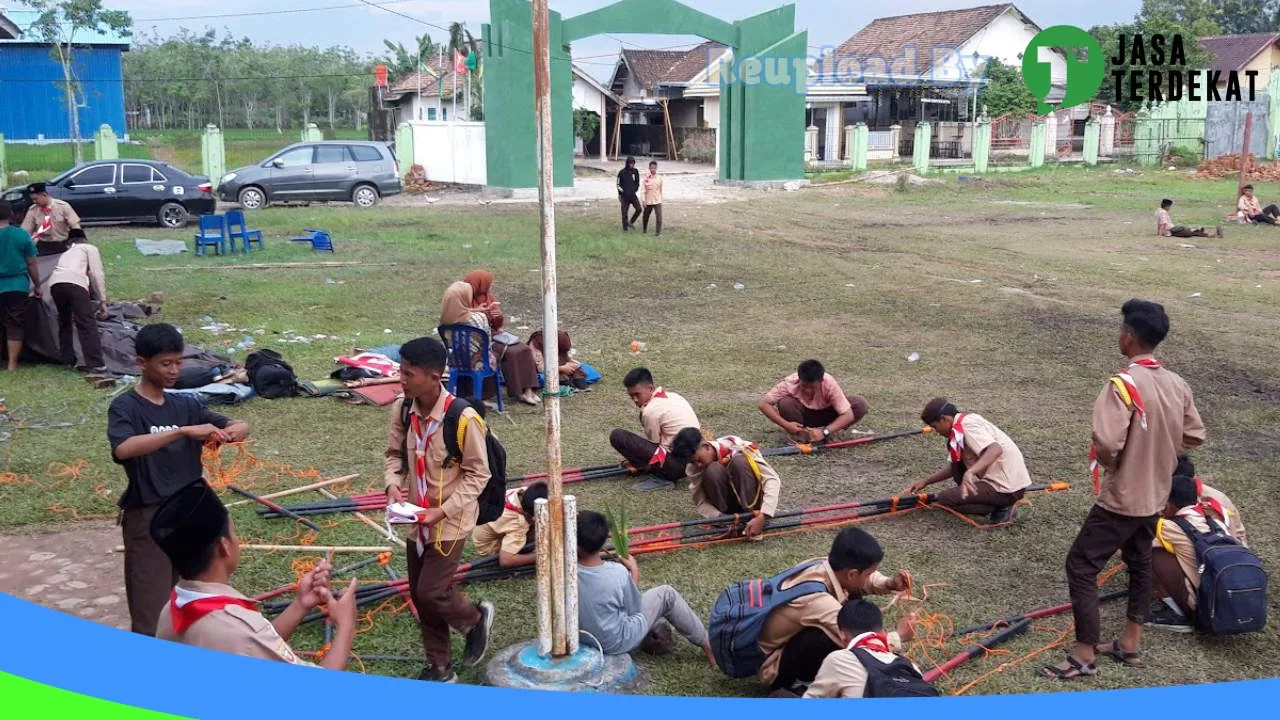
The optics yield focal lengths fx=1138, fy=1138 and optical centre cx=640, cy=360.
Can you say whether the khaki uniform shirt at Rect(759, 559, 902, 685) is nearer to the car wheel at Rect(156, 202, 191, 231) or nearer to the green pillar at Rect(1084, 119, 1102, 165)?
the car wheel at Rect(156, 202, 191, 231)

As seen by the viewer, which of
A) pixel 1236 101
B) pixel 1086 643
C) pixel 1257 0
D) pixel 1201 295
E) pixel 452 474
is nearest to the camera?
pixel 452 474

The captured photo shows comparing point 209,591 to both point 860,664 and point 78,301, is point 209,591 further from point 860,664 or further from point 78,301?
point 78,301

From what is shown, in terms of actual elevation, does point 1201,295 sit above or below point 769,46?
below

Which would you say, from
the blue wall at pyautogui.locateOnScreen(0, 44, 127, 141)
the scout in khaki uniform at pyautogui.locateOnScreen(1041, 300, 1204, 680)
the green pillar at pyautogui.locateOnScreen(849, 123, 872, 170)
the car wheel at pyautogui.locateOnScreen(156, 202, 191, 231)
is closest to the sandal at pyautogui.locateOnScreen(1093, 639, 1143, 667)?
the scout in khaki uniform at pyautogui.locateOnScreen(1041, 300, 1204, 680)

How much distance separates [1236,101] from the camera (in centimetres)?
3738

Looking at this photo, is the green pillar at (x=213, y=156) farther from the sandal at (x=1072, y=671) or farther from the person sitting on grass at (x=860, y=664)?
the person sitting on grass at (x=860, y=664)

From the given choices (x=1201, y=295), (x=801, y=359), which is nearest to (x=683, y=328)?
(x=801, y=359)

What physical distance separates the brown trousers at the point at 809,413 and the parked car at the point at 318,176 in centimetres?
1812

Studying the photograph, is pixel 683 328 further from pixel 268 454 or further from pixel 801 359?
pixel 268 454

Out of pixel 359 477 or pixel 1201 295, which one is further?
pixel 1201 295

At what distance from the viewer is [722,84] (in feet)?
100

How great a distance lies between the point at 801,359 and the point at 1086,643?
6.20 metres

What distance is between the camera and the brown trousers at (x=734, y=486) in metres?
6.47

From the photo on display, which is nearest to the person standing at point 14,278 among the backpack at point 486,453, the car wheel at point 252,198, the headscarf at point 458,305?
the headscarf at point 458,305
